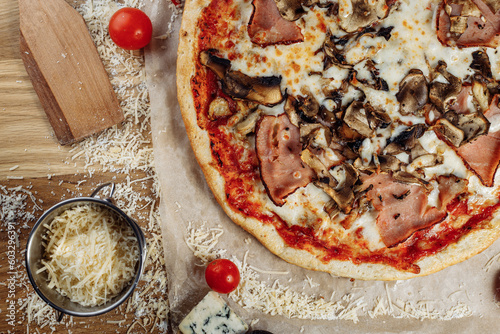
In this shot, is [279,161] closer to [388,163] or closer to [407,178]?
[388,163]

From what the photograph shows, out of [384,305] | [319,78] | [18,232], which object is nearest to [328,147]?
[319,78]

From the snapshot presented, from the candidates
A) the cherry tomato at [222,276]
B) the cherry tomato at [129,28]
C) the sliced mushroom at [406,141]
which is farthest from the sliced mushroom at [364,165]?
the cherry tomato at [129,28]

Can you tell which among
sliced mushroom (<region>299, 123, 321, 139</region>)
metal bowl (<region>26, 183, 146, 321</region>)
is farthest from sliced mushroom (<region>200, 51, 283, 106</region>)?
metal bowl (<region>26, 183, 146, 321</region>)

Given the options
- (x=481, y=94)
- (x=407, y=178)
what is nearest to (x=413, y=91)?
(x=481, y=94)

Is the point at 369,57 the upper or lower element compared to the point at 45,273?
upper

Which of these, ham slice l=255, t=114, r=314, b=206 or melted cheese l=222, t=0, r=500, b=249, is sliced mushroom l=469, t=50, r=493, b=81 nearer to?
A: melted cheese l=222, t=0, r=500, b=249

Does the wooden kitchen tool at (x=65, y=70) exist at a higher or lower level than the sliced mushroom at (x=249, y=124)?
higher

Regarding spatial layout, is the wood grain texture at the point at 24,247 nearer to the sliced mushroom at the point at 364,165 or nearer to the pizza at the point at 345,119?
the pizza at the point at 345,119
